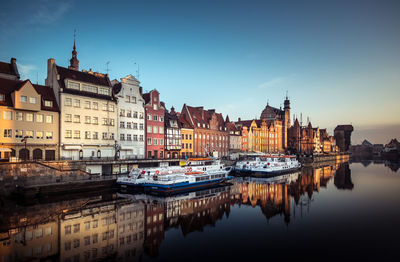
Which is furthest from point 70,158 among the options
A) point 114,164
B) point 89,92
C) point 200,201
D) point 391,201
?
point 391,201

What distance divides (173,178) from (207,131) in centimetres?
3827

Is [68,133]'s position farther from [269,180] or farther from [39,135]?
[269,180]

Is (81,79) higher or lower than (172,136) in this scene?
higher

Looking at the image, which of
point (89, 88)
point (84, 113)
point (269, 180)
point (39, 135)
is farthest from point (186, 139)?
point (39, 135)

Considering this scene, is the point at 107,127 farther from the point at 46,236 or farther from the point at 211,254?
the point at 211,254

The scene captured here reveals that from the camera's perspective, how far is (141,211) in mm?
30656

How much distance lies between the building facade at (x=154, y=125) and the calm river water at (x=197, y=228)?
2130 centimetres

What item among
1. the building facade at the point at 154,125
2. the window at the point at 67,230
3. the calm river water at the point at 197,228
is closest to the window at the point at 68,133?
the calm river water at the point at 197,228

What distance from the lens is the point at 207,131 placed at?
262 ft

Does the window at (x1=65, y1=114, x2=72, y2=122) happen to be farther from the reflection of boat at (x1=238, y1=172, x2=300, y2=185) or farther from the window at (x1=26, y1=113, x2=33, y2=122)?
the reflection of boat at (x1=238, y1=172, x2=300, y2=185)

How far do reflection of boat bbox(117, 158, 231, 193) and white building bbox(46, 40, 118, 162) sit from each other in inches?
356

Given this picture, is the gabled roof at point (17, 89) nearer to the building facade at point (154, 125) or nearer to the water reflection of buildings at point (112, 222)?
the water reflection of buildings at point (112, 222)

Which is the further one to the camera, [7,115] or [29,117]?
[29,117]

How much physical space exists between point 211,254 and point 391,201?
1269 inches
